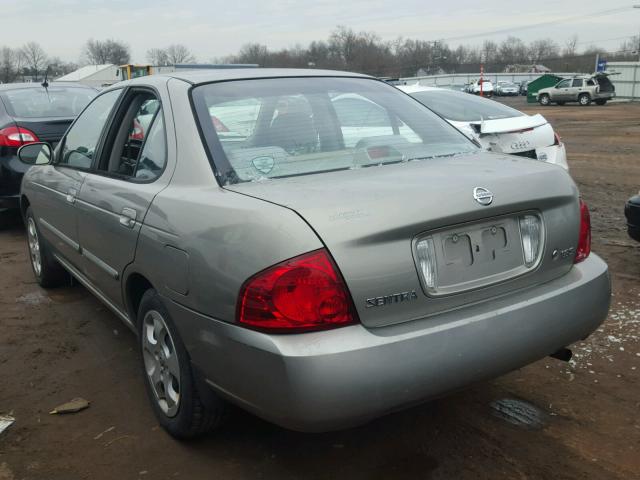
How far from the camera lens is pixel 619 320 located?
161 inches

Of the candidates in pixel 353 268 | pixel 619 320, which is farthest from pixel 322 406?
pixel 619 320

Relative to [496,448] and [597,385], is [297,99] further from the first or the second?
[597,385]

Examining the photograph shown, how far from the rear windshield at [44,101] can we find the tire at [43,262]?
243cm

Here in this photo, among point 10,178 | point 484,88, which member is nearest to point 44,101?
point 10,178

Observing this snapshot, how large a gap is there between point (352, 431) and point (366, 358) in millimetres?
972

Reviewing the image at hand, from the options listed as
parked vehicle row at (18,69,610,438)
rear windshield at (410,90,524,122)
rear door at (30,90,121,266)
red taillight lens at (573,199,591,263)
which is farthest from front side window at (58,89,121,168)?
rear windshield at (410,90,524,122)

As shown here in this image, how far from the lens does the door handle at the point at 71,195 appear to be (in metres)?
3.79

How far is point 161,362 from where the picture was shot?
9.57ft

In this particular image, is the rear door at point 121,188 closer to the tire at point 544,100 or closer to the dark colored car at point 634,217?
the dark colored car at point 634,217

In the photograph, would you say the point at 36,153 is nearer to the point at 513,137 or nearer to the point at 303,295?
the point at 303,295

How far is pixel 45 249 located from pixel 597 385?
402 centimetres

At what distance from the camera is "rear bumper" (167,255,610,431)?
6.88ft

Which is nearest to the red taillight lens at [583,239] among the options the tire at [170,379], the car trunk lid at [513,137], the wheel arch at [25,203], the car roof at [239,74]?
the car roof at [239,74]

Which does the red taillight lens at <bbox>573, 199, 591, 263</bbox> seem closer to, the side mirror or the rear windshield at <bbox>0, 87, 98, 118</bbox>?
the side mirror
